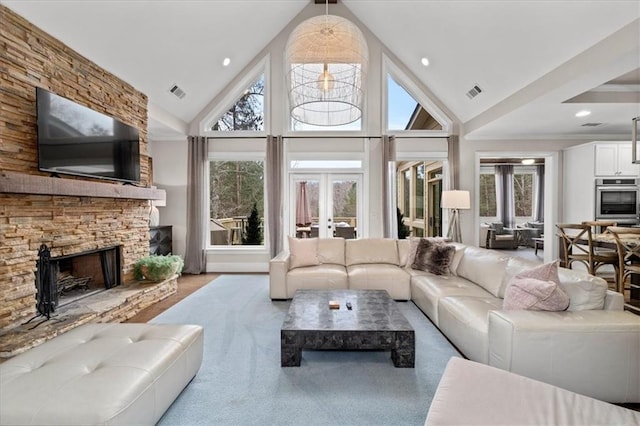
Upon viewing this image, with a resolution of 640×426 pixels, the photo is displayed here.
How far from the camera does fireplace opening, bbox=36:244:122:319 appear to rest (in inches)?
116

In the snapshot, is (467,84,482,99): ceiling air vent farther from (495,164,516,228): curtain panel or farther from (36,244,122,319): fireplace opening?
(495,164,516,228): curtain panel

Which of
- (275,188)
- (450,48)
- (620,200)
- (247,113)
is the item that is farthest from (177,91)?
(620,200)

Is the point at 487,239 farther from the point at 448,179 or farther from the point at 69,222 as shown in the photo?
the point at 69,222

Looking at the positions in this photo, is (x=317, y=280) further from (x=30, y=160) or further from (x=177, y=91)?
(x=177, y=91)

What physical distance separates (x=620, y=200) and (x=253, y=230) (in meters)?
6.45

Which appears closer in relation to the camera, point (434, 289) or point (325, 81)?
point (325, 81)

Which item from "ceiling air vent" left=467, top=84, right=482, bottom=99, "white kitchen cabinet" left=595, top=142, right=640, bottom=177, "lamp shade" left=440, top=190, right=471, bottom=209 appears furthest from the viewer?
"lamp shade" left=440, top=190, right=471, bottom=209

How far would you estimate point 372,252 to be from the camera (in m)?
4.63

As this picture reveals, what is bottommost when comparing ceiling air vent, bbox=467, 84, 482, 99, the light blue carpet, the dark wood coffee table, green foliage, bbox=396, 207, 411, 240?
the light blue carpet

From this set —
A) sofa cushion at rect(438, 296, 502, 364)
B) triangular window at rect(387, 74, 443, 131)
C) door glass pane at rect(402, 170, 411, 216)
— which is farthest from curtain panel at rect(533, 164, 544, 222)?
sofa cushion at rect(438, 296, 502, 364)

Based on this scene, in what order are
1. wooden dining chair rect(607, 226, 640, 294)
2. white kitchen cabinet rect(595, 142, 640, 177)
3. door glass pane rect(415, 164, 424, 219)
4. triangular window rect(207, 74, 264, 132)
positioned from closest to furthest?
1. wooden dining chair rect(607, 226, 640, 294)
2. white kitchen cabinet rect(595, 142, 640, 177)
3. triangular window rect(207, 74, 264, 132)
4. door glass pane rect(415, 164, 424, 219)

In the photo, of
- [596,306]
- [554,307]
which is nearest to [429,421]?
[554,307]

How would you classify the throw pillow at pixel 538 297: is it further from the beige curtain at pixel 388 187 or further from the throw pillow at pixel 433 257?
the beige curtain at pixel 388 187

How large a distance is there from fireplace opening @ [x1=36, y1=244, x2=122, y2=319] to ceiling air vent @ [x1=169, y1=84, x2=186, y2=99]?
8.38 ft
